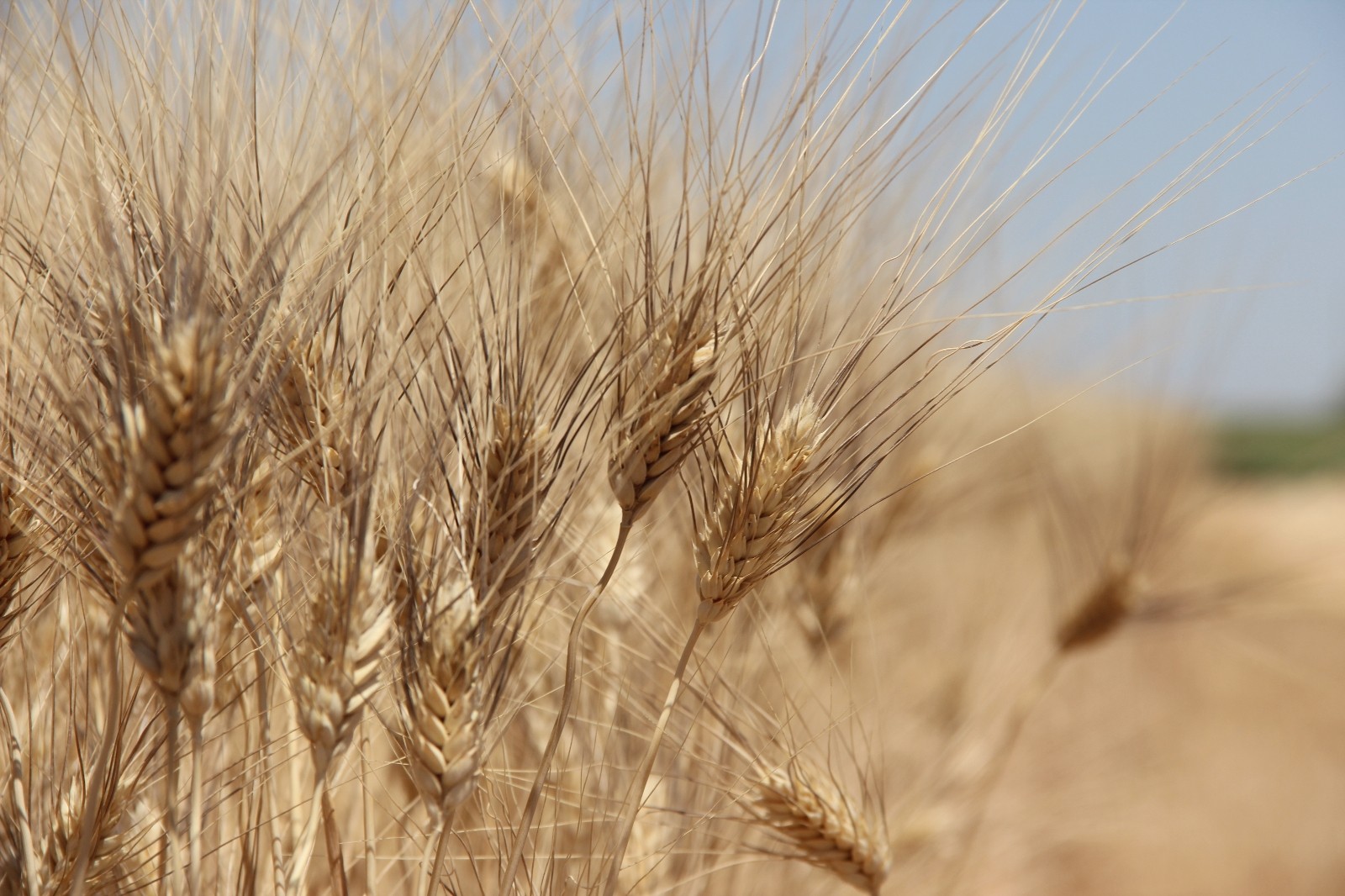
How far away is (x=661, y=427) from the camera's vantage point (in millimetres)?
490

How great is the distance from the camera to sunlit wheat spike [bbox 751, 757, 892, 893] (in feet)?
2.21

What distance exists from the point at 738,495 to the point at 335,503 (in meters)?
0.21

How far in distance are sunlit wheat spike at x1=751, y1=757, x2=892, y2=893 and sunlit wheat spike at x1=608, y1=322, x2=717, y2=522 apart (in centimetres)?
29

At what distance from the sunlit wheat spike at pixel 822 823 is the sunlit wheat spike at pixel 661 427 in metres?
0.29

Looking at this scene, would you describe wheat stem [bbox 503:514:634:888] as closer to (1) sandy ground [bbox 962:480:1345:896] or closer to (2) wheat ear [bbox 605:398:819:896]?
(2) wheat ear [bbox 605:398:819:896]

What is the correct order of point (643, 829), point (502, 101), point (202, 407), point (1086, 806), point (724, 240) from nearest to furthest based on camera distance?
point (202, 407) < point (724, 240) < point (502, 101) < point (643, 829) < point (1086, 806)

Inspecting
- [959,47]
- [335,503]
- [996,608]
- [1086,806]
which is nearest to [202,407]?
[335,503]

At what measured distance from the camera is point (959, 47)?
48 centimetres

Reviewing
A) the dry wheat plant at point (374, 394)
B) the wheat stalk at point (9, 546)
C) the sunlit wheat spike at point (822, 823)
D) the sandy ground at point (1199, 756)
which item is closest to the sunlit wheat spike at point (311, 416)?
the dry wheat plant at point (374, 394)

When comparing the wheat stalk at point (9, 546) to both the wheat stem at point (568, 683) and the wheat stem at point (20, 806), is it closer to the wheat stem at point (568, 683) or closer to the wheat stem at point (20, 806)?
the wheat stem at point (20, 806)

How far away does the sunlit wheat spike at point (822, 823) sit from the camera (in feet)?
2.21

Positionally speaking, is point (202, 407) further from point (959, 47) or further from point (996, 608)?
point (996, 608)

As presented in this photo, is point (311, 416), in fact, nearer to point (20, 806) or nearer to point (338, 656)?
point (338, 656)

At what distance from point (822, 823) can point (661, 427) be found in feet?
1.17
